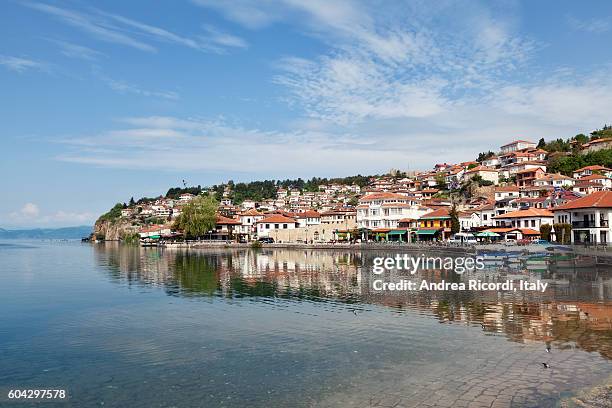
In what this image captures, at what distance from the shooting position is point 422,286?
3397 centimetres

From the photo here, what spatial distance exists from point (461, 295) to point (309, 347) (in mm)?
14429

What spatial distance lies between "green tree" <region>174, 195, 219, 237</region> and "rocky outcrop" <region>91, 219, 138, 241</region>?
58372 millimetres

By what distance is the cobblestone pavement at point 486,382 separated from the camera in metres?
12.5

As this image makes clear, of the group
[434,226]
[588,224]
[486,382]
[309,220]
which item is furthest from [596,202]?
[309,220]

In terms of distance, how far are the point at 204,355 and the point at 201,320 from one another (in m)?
6.50

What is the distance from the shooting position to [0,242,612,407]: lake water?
13.5 m

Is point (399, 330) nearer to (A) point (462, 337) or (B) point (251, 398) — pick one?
(A) point (462, 337)

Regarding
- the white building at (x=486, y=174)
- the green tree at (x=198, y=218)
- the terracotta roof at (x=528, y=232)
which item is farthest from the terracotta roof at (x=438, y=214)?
the green tree at (x=198, y=218)

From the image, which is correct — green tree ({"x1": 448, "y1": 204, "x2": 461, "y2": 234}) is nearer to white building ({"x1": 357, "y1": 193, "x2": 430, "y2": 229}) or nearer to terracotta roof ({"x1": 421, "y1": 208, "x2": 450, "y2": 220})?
terracotta roof ({"x1": 421, "y1": 208, "x2": 450, "y2": 220})

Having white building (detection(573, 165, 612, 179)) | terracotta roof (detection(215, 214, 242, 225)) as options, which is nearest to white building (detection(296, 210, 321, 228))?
terracotta roof (detection(215, 214, 242, 225))

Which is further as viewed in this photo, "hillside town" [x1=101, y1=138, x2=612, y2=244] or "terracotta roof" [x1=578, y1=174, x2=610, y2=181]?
"terracotta roof" [x1=578, y1=174, x2=610, y2=181]

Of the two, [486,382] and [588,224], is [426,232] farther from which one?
[486,382]

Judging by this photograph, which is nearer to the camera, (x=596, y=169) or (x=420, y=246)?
(x=420, y=246)

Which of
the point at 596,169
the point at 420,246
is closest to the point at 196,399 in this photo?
the point at 420,246
